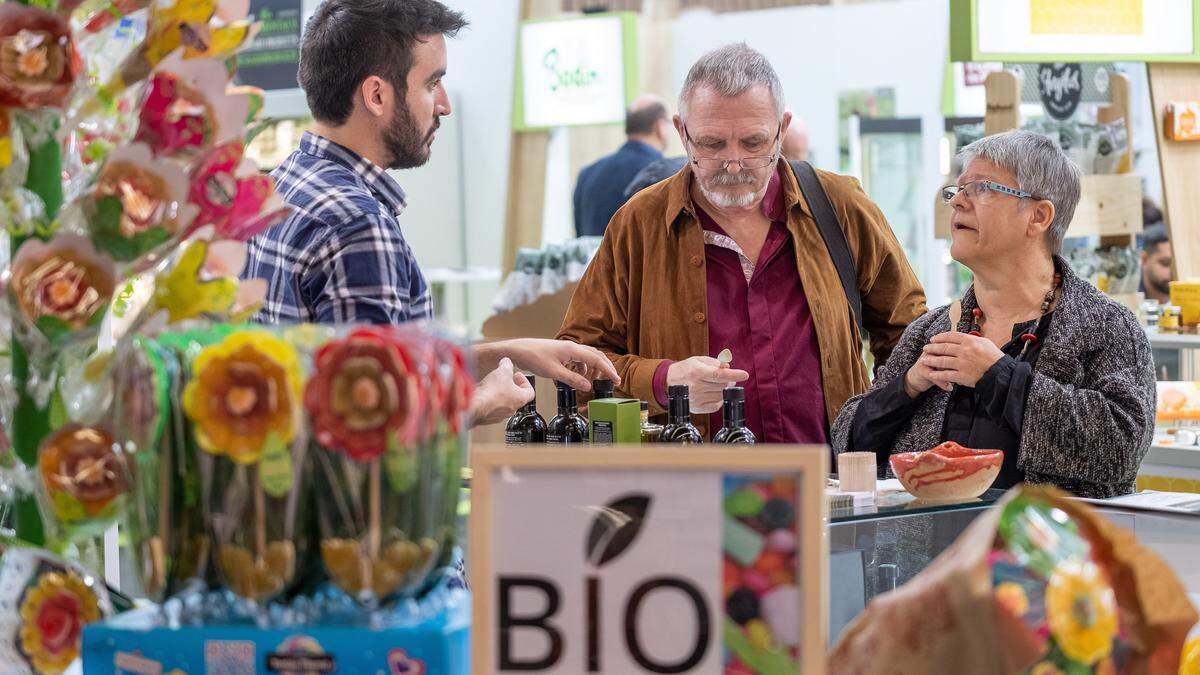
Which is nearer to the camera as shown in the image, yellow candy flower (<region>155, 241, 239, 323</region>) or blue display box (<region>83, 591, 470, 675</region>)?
blue display box (<region>83, 591, 470, 675</region>)

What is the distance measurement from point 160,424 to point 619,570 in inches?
15.9

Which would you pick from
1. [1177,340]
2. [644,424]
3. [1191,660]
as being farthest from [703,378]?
[1177,340]

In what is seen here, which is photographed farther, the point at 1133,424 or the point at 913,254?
the point at 913,254

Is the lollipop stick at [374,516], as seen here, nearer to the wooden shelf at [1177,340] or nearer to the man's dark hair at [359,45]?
the man's dark hair at [359,45]

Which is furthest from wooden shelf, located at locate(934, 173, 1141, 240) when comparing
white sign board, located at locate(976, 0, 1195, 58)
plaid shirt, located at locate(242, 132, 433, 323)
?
plaid shirt, located at locate(242, 132, 433, 323)

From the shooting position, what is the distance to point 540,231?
951 centimetres

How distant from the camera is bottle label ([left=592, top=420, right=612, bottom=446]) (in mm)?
2475

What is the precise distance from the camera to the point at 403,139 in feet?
8.07

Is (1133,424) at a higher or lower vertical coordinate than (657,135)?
lower

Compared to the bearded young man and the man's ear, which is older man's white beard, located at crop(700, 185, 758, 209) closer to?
the bearded young man

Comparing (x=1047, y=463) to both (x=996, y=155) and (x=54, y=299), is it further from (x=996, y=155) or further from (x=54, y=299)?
(x=54, y=299)

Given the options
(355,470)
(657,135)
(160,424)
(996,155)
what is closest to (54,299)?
(160,424)

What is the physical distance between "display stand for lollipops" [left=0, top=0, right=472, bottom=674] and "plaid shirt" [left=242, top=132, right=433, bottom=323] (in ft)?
2.47

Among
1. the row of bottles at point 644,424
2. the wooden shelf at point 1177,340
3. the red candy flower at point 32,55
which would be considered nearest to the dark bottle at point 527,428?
the row of bottles at point 644,424
